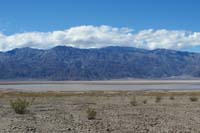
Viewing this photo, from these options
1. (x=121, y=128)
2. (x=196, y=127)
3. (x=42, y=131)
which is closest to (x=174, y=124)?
(x=196, y=127)

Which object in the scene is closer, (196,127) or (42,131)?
(42,131)

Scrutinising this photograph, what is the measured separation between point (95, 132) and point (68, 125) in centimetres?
246

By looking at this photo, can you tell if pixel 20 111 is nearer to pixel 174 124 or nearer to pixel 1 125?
pixel 1 125

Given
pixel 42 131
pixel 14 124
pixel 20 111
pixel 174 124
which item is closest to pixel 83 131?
pixel 42 131

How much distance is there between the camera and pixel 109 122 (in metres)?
21.0

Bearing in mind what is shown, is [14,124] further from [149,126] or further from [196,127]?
[196,127]

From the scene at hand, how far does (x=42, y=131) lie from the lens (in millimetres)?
17016

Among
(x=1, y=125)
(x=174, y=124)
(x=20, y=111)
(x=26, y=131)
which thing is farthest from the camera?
(x=20, y=111)

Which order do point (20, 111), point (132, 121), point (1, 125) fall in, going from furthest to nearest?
point (20, 111)
point (132, 121)
point (1, 125)

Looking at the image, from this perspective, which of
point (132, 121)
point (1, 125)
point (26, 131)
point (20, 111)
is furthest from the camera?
point (20, 111)

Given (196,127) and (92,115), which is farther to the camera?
(92,115)

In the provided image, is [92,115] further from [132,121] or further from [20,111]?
[20,111]

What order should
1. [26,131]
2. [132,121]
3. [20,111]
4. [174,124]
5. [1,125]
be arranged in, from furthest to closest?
[20,111]
[132,121]
[174,124]
[1,125]
[26,131]

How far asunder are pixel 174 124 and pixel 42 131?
6672 millimetres
